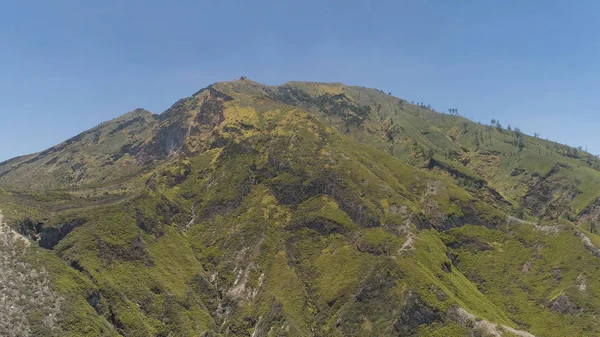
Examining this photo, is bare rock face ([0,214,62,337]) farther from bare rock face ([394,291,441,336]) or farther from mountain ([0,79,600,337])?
bare rock face ([394,291,441,336])

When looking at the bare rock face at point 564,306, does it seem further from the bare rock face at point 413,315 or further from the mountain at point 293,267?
the bare rock face at point 413,315

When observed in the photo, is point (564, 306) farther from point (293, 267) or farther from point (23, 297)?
point (23, 297)

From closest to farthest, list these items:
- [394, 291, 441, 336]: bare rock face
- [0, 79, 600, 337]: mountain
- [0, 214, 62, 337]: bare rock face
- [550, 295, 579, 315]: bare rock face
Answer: [0, 214, 62, 337]: bare rock face < [0, 79, 600, 337]: mountain < [394, 291, 441, 336]: bare rock face < [550, 295, 579, 315]: bare rock face

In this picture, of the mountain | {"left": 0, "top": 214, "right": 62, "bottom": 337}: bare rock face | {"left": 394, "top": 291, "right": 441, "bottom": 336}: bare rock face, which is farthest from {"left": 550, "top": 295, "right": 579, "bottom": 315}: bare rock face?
{"left": 0, "top": 214, "right": 62, "bottom": 337}: bare rock face

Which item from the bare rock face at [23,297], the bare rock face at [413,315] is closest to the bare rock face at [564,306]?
the bare rock face at [413,315]

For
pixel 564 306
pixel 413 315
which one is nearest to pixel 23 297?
pixel 413 315

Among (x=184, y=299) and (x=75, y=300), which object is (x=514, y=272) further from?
(x=75, y=300)

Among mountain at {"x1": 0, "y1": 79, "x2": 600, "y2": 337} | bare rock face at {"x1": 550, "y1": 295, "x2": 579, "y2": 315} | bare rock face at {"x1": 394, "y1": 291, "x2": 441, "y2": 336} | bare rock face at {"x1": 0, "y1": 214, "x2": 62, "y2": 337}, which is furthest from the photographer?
bare rock face at {"x1": 550, "y1": 295, "x2": 579, "y2": 315}

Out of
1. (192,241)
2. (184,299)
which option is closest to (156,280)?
(184,299)
